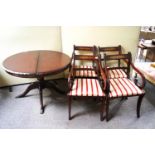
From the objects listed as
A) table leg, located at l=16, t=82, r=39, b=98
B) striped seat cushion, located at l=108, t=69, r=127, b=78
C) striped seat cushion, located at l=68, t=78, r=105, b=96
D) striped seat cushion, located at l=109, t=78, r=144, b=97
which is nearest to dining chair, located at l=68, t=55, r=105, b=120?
striped seat cushion, located at l=68, t=78, r=105, b=96

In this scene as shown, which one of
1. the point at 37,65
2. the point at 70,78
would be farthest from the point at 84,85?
the point at 37,65

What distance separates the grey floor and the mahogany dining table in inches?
5.6

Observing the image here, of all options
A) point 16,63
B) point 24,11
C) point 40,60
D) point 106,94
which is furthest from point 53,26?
point 106,94

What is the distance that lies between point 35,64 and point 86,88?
0.70 m

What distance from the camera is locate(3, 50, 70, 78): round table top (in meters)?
1.93

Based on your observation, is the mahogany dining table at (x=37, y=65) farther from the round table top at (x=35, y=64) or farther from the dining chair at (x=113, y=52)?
the dining chair at (x=113, y=52)

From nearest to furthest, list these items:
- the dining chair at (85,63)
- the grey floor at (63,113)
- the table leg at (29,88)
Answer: the grey floor at (63,113) < the dining chair at (85,63) < the table leg at (29,88)

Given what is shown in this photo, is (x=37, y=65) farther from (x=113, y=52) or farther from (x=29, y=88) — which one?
(x=113, y=52)

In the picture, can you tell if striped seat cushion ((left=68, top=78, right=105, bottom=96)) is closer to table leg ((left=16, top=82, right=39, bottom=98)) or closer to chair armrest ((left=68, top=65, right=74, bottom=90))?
chair armrest ((left=68, top=65, right=74, bottom=90))

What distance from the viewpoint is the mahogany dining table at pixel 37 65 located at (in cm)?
193

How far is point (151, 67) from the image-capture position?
2.92 metres

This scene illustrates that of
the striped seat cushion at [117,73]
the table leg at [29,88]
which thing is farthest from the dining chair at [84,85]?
the table leg at [29,88]

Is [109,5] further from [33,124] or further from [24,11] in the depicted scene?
[33,124]

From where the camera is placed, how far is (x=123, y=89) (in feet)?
6.68
